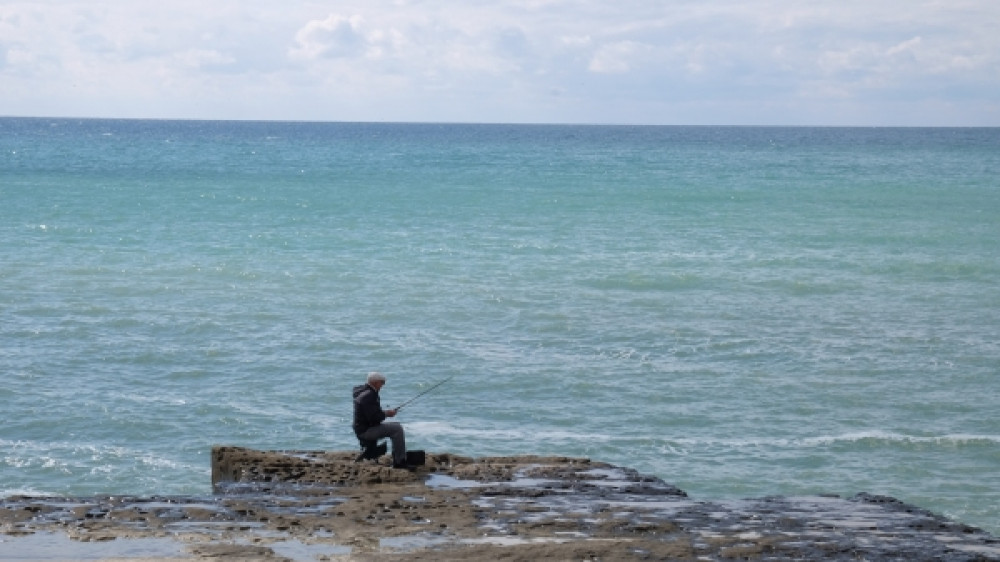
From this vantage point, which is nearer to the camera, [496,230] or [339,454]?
[339,454]

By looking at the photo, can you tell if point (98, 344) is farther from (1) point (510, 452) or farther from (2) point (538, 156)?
(2) point (538, 156)

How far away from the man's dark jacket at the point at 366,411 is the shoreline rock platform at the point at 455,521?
46 centimetres

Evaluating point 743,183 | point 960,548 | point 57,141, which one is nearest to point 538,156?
point 743,183

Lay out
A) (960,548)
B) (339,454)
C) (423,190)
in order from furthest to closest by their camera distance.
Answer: (423,190), (339,454), (960,548)

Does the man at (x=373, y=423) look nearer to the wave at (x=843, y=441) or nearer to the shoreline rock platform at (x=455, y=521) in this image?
the shoreline rock platform at (x=455, y=521)

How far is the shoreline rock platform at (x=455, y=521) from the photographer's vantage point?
11844 millimetres

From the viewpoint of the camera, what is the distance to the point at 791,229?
48969 mm

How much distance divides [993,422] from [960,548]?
996 centimetres

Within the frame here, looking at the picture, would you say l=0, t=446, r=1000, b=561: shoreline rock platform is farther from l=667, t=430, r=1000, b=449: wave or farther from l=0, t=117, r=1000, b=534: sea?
l=667, t=430, r=1000, b=449: wave

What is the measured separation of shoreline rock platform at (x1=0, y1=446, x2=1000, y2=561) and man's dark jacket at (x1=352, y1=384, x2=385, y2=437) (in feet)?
1.50

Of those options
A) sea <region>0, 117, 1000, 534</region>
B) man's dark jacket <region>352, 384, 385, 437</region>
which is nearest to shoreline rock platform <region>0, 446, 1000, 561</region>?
man's dark jacket <region>352, 384, 385, 437</region>

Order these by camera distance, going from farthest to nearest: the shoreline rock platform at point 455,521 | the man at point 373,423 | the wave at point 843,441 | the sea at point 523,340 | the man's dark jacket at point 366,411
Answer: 1. the wave at point 843,441
2. the sea at point 523,340
3. the man's dark jacket at point 366,411
4. the man at point 373,423
5. the shoreline rock platform at point 455,521

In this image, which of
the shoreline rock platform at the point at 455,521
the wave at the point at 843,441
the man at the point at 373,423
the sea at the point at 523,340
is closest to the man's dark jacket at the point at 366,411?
the man at the point at 373,423

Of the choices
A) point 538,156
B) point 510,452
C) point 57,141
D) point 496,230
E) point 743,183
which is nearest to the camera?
point 510,452
